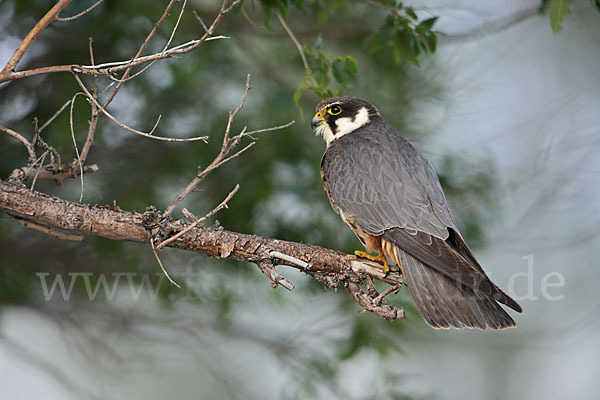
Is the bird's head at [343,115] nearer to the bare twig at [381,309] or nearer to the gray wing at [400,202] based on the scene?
the gray wing at [400,202]

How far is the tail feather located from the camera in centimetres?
260

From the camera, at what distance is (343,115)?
3.66m

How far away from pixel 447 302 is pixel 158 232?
50.8 inches

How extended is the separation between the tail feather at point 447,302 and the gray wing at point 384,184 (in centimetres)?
20

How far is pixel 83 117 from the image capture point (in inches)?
156

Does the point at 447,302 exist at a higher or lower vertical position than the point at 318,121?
lower

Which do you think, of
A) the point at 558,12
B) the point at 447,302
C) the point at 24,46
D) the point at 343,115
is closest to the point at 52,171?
the point at 24,46

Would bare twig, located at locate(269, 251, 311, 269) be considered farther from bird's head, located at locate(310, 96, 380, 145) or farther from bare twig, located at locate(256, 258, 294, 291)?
bird's head, located at locate(310, 96, 380, 145)

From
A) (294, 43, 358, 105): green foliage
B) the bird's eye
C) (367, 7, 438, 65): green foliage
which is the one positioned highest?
(367, 7, 438, 65): green foliage

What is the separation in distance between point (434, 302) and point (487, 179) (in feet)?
7.29

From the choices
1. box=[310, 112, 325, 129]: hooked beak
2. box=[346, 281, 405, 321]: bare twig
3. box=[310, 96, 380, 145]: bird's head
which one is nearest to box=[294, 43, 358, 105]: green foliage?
box=[310, 96, 380, 145]: bird's head

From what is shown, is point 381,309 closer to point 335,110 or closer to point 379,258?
point 379,258

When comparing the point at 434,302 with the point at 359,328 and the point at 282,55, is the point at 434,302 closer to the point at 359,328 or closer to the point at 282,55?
the point at 359,328

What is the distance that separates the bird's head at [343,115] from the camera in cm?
362
